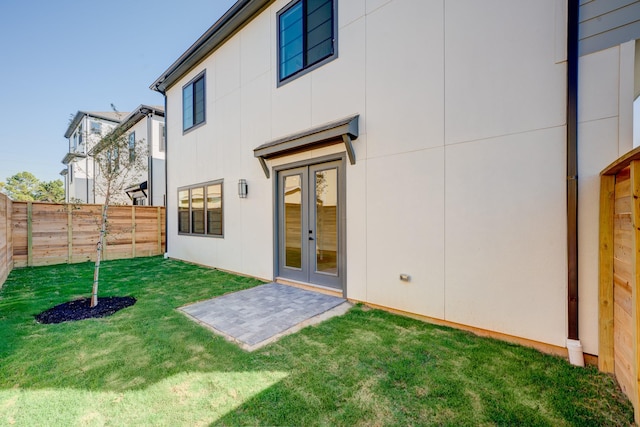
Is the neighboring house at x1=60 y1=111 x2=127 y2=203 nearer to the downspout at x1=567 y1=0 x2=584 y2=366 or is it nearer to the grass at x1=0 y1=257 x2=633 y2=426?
the grass at x1=0 y1=257 x2=633 y2=426

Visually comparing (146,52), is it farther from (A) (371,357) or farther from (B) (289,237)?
(A) (371,357)

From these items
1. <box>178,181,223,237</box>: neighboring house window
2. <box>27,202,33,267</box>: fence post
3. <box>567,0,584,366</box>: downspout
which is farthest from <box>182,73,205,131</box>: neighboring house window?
<box>567,0,584,366</box>: downspout

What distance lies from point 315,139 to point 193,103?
5958mm

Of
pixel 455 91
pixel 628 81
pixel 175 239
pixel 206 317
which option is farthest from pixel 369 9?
pixel 175 239

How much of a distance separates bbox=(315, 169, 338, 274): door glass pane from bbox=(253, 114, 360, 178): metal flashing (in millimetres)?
574

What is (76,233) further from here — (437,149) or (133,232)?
(437,149)

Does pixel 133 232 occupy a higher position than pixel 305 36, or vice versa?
pixel 305 36

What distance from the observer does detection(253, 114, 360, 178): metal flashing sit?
14.4 ft

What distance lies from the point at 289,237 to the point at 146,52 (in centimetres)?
1096

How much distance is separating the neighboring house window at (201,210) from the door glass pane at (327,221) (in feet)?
11.4

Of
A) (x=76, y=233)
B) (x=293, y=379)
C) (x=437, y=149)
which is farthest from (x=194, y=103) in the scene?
(x=293, y=379)

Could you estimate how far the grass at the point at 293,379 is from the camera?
1998mm

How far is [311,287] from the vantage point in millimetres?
5297

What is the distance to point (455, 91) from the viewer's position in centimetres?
353
